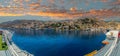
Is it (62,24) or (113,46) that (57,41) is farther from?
(113,46)

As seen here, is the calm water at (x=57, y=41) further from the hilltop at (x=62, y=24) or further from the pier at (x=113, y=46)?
the pier at (x=113, y=46)

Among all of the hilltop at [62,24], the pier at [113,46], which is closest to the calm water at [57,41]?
the hilltop at [62,24]

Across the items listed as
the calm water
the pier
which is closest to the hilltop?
the calm water

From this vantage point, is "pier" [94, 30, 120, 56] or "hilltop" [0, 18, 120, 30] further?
"hilltop" [0, 18, 120, 30]

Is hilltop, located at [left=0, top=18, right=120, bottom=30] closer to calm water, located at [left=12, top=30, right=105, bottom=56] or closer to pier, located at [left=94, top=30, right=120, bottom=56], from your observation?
calm water, located at [left=12, top=30, right=105, bottom=56]

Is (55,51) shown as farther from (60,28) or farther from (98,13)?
(98,13)

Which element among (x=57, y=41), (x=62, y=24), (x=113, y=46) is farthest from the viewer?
(x=57, y=41)

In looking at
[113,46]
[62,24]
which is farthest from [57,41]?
[113,46]

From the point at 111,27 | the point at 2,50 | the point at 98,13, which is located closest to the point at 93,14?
the point at 98,13
